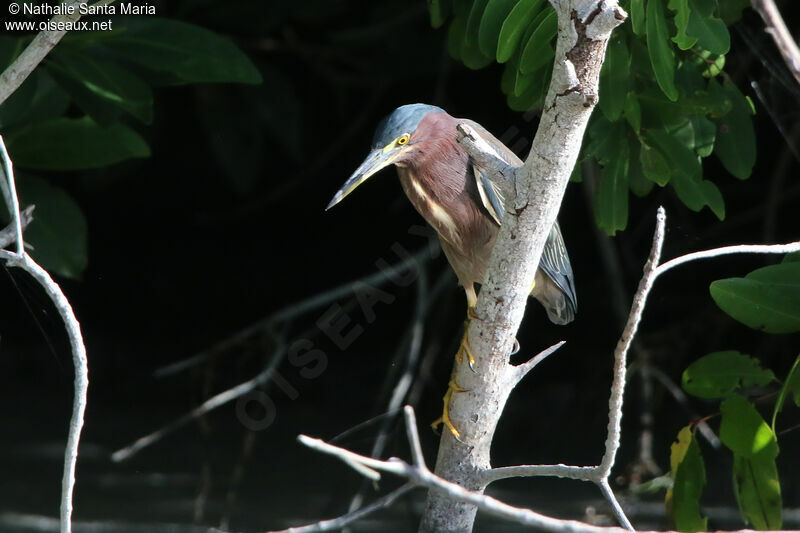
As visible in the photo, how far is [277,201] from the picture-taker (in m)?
4.46

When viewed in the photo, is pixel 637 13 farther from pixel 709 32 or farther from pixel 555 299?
pixel 555 299

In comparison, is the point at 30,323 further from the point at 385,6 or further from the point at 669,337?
the point at 669,337

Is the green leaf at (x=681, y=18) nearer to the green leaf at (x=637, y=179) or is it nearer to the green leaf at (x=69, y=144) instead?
the green leaf at (x=637, y=179)

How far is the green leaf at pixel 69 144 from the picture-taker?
2.51 meters

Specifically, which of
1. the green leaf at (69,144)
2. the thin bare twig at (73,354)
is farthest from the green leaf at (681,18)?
the green leaf at (69,144)

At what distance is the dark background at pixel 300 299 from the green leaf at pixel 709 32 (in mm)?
649

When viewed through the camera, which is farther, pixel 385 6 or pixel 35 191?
pixel 385 6

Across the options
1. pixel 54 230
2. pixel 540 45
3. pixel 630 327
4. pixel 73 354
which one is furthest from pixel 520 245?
pixel 54 230

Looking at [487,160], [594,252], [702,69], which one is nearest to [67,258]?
[487,160]

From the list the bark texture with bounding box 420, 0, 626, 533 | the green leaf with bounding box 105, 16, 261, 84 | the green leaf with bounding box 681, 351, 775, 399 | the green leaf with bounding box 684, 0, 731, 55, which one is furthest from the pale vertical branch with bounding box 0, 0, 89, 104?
the green leaf with bounding box 681, 351, 775, 399

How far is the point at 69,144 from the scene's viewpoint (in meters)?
2.53

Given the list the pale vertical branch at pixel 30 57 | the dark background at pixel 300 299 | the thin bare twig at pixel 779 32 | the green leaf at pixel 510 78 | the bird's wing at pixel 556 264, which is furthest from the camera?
the dark background at pixel 300 299

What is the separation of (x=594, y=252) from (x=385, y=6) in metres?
1.29

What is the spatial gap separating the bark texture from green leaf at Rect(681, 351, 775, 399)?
1.79 ft
